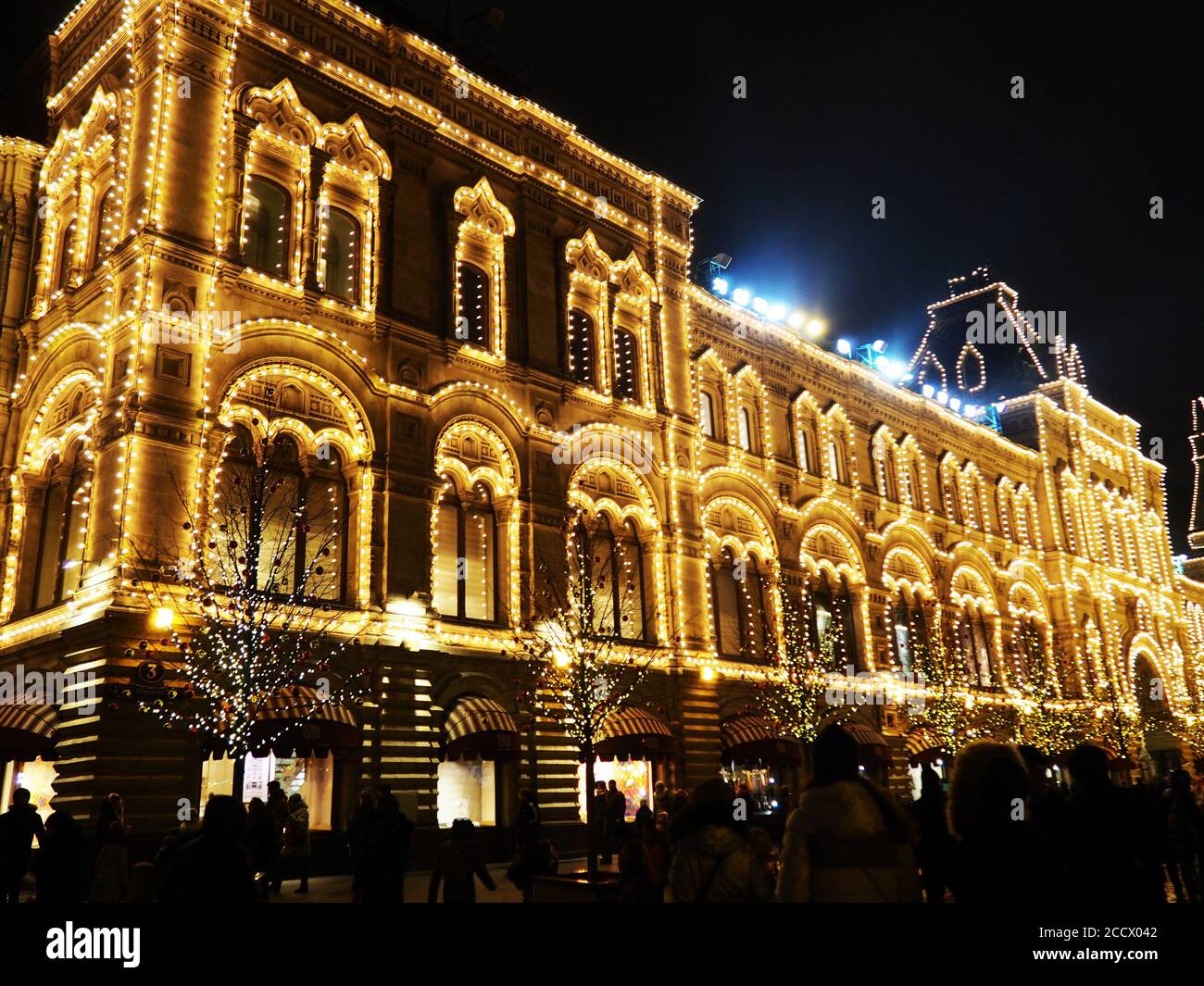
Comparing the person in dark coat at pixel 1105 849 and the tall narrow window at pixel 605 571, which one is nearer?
the person in dark coat at pixel 1105 849

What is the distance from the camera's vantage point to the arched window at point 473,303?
24812 mm

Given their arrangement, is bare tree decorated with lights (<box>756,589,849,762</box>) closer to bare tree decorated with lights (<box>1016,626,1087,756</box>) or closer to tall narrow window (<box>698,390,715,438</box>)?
tall narrow window (<box>698,390,715,438</box>)

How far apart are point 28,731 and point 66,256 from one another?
10.3 m

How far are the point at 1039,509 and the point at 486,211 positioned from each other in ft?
104

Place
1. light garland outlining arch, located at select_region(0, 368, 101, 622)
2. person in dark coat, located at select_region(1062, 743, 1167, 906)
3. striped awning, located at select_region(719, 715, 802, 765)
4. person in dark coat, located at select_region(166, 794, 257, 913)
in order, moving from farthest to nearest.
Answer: striped awning, located at select_region(719, 715, 802, 765)
light garland outlining arch, located at select_region(0, 368, 101, 622)
person in dark coat, located at select_region(1062, 743, 1167, 906)
person in dark coat, located at select_region(166, 794, 257, 913)

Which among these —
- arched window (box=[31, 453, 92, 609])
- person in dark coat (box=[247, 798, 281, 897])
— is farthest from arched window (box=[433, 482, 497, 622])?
person in dark coat (box=[247, 798, 281, 897])

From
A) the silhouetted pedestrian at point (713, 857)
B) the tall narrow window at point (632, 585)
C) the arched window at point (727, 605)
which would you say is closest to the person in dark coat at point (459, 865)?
the silhouetted pedestrian at point (713, 857)

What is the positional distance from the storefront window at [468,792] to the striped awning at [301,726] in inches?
112

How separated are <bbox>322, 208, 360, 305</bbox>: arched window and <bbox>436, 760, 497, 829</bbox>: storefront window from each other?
1003 centimetres

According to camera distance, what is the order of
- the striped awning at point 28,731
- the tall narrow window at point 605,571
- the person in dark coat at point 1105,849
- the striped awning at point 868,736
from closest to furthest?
the person in dark coat at point 1105,849 < the striped awning at point 28,731 < the tall narrow window at point 605,571 < the striped awning at point 868,736

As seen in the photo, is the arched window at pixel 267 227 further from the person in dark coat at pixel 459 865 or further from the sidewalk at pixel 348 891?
the person in dark coat at pixel 459 865

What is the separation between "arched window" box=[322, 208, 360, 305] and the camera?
74.9ft

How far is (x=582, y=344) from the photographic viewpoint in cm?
2800
